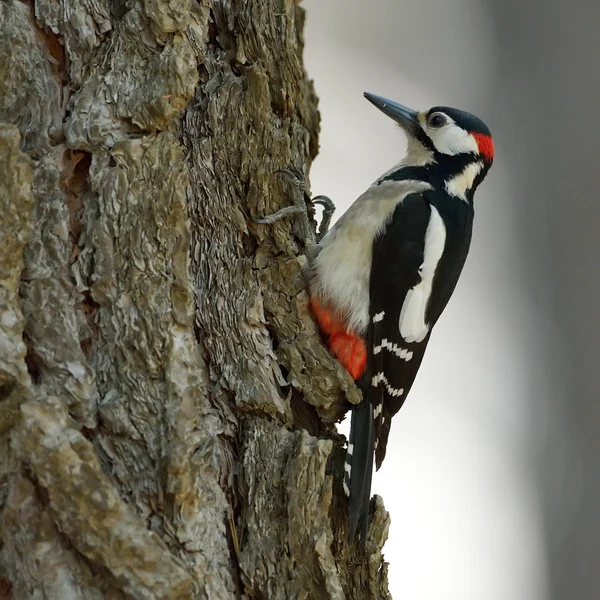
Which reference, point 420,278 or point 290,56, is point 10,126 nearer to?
point 290,56

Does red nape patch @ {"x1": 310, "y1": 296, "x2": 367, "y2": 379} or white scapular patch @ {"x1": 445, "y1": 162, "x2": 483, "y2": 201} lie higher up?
white scapular patch @ {"x1": 445, "y1": 162, "x2": 483, "y2": 201}

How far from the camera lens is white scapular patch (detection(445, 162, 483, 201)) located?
1.91 m

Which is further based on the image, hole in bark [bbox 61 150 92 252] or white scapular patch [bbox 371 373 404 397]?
white scapular patch [bbox 371 373 404 397]

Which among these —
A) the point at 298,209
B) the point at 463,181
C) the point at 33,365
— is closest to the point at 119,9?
the point at 298,209

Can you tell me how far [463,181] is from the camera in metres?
1.95

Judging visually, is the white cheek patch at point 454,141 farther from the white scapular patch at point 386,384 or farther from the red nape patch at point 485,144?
the white scapular patch at point 386,384

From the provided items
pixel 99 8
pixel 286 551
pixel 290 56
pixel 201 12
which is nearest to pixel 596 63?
pixel 290 56

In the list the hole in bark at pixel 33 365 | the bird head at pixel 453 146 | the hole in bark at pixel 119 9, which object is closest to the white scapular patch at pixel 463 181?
the bird head at pixel 453 146

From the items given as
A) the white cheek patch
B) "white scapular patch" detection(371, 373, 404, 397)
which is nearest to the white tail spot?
"white scapular patch" detection(371, 373, 404, 397)

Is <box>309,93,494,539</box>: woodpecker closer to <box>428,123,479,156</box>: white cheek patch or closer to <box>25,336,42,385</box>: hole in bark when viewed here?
<box>428,123,479,156</box>: white cheek patch

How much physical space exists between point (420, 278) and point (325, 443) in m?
0.56

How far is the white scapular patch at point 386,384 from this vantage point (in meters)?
1.63

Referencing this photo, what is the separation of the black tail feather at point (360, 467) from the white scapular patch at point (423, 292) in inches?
8.4

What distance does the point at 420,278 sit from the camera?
1721mm
